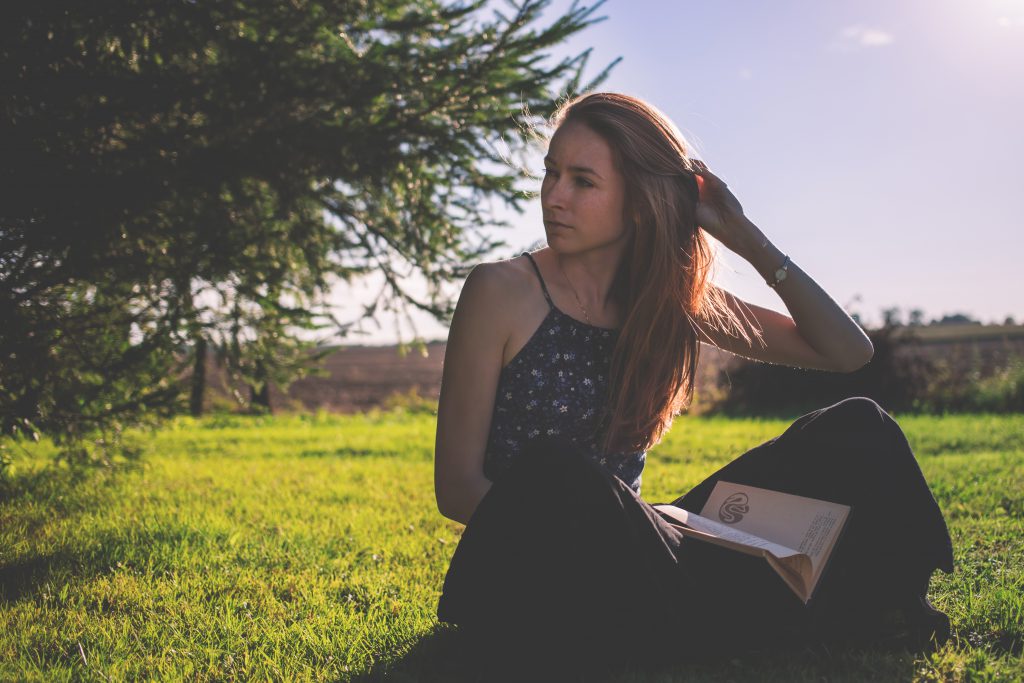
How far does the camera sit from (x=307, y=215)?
587cm

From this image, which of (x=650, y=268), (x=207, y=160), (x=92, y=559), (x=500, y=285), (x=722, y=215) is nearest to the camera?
(x=500, y=285)

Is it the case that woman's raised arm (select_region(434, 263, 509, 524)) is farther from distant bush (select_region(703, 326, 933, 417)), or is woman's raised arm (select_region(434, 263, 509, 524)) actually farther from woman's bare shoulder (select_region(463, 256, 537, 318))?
distant bush (select_region(703, 326, 933, 417))

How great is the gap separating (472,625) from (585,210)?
1.42m

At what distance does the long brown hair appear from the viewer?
2607mm

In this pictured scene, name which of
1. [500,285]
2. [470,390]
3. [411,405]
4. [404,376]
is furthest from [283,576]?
[404,376]

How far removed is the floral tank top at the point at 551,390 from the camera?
2.64 m

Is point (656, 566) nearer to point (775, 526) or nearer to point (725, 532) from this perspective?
point (725, 532)

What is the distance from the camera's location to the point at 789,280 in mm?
2850

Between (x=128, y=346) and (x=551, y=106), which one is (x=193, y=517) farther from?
(x=551, y=106)

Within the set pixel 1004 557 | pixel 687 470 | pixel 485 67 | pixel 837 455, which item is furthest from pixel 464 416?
pixel 687 470

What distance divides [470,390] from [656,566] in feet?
2.76

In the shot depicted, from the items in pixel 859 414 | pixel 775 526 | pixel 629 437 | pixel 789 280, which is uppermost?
pixel 789 280

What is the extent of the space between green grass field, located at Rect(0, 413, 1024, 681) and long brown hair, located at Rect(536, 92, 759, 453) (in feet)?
3.00

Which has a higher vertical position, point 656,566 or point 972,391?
point 972,391
